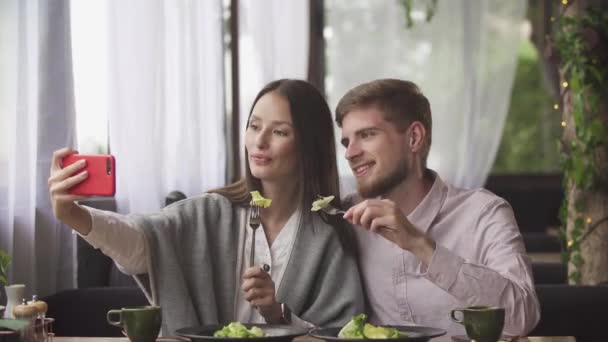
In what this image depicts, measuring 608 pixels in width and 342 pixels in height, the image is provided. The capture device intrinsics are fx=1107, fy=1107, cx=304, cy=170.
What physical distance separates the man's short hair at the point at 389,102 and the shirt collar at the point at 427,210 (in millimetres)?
124

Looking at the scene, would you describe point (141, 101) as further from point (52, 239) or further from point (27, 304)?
point (27, 304)

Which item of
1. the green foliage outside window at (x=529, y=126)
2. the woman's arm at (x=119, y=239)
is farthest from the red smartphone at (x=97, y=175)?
the green foliage outside window at (x=529, y=126)

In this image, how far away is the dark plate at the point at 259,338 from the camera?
213 cm

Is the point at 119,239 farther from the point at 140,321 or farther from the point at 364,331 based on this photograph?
the point at 364,331

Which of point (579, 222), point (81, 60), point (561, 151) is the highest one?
point (81, 60)

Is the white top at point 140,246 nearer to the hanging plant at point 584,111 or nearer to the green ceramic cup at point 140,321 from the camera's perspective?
the green ceramic cup at point 140,321

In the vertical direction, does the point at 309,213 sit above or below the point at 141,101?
below

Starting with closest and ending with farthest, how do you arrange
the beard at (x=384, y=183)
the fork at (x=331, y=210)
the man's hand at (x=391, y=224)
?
the man's hand at (x=391, y=224) → the fork at (x=331, y=210) → the beard at (x=384, y=183)

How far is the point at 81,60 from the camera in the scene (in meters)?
4.25

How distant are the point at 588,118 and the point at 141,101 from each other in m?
1.79

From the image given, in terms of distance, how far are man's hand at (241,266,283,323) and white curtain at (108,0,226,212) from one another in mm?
2084

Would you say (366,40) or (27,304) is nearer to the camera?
(27,304)

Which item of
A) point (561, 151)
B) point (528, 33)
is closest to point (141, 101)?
point (561, 151)

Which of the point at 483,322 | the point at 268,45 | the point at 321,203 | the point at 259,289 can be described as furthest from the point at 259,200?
the point at 268,45
